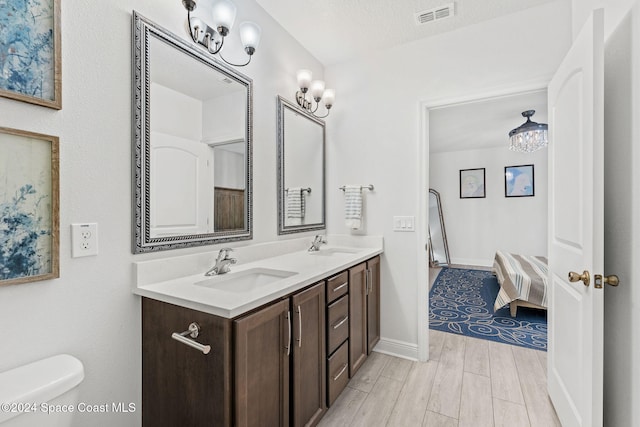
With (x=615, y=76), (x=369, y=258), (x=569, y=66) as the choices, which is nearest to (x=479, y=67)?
(x=569, y=66)

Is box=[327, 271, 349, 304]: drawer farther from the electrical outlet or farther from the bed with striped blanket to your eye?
the bed with striped blanket

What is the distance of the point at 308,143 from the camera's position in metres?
2.49

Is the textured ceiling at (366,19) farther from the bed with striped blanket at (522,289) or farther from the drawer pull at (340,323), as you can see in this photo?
the bed with striped blanket at (522,289)

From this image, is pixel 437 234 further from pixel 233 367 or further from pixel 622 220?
pixel 233 367

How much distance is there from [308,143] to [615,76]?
6.06 feet

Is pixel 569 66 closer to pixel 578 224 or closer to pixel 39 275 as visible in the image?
pixel 578 224

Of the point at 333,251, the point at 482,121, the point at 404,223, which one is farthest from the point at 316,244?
the point at 482,121

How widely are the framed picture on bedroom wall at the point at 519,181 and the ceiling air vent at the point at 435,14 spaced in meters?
4.24

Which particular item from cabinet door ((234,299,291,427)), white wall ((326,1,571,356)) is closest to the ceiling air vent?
white wall ((326,1,571,356))

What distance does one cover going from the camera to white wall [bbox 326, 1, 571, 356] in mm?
1970

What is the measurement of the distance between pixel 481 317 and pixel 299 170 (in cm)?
247

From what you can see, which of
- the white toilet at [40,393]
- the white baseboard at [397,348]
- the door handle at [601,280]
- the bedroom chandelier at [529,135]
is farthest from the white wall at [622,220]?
the bedroom chandelier at [529,135]

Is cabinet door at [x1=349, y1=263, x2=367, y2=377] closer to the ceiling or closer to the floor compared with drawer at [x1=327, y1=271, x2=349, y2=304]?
closer to the floor

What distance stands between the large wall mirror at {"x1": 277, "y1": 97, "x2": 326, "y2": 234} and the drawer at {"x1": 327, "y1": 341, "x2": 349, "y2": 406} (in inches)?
36.3
